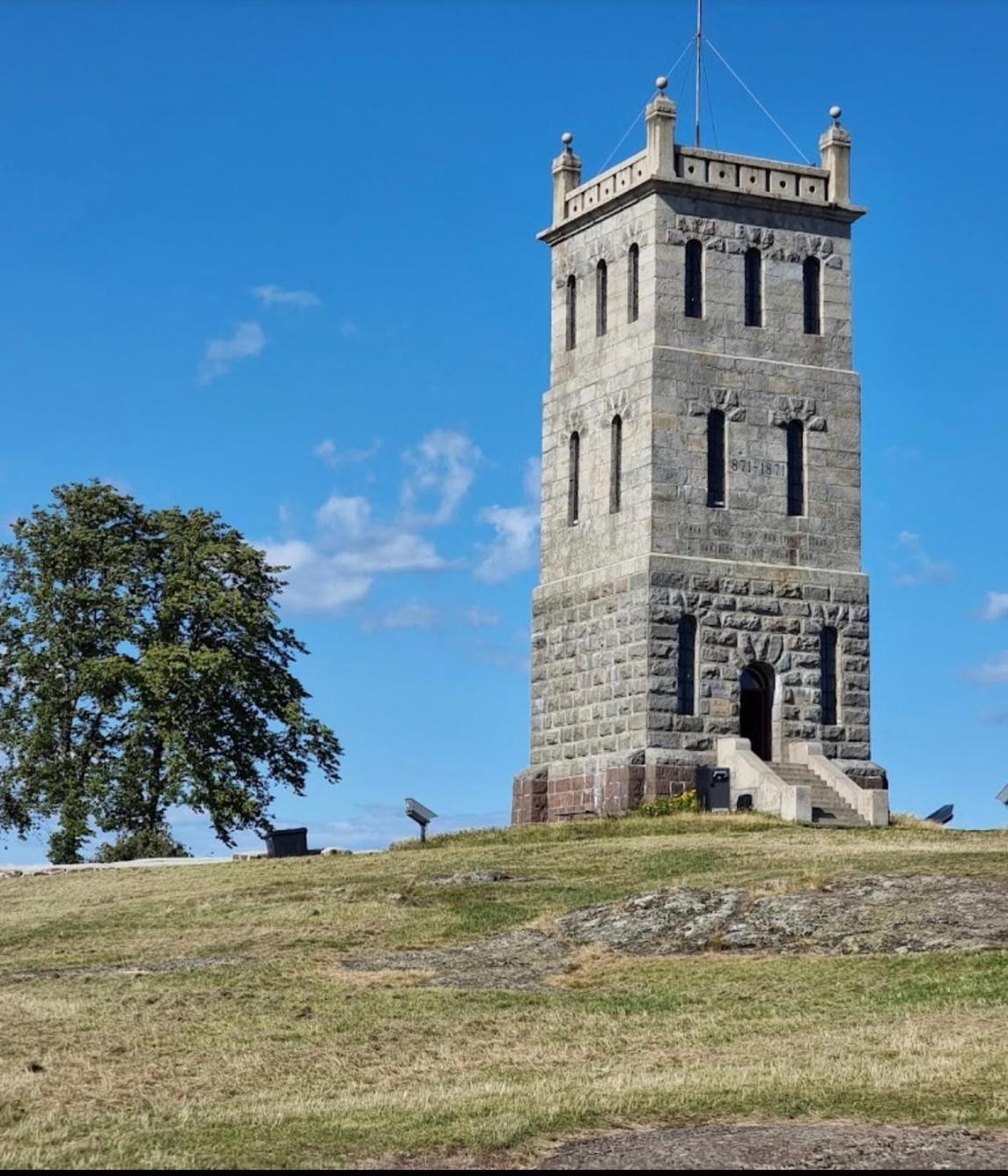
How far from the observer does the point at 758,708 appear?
51.0m

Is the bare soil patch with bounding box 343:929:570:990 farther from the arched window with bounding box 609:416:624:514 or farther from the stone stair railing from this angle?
the arched window with bounding box 609:416:624:514

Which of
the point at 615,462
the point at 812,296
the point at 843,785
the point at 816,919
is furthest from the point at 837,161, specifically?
the point at 816,919

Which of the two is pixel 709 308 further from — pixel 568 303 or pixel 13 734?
pixel 13 734

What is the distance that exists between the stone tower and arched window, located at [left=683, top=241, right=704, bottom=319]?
0.04 metres

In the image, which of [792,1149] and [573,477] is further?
[573,477]

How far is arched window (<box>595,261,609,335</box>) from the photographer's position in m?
52.3

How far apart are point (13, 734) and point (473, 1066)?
3531 centimetres

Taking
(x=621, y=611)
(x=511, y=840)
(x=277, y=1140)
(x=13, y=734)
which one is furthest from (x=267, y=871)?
(x=277, y=1140)

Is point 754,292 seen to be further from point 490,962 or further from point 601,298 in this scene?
point 490,962

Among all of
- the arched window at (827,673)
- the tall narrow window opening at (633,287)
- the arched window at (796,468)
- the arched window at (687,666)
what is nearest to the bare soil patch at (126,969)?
the arched window at (687,666)

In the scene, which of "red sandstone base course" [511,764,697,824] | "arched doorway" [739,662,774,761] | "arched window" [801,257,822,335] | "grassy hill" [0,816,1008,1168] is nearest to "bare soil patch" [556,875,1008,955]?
"grassy hill" [0,816,1008,1168]

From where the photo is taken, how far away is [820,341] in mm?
52000

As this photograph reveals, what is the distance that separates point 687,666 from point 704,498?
3806 mm

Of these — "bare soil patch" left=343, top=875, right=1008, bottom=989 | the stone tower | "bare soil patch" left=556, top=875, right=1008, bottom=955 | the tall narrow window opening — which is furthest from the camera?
the tall narrow window opening
